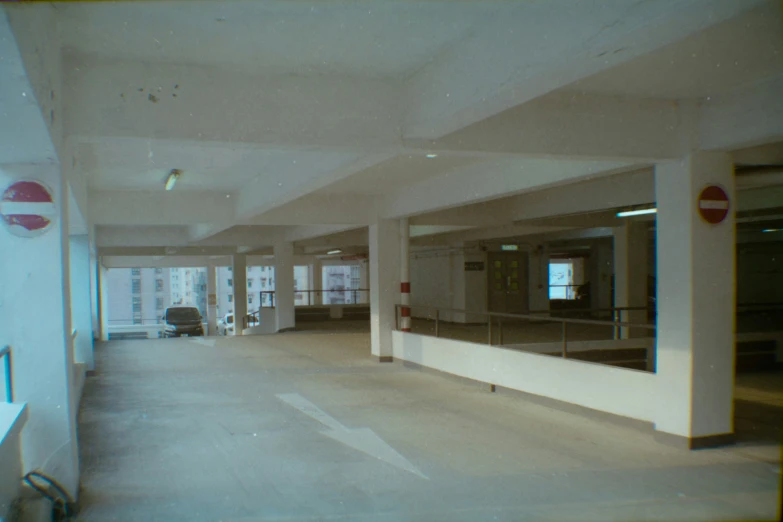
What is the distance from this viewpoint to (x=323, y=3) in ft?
10.8

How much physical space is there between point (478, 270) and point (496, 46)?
14.9 meters

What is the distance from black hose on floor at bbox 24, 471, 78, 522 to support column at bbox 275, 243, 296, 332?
14.0 metres

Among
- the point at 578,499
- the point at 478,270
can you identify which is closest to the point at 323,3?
the point at 578,499

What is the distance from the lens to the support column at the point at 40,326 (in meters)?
4.24

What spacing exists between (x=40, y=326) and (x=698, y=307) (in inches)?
209

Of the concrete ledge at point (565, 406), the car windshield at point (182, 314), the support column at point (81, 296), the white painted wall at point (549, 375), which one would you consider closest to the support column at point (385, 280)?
the white painted wall at point (549, 375)

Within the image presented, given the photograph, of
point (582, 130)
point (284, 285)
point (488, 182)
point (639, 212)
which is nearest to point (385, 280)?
point (488, 182)

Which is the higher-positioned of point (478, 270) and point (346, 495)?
point (478, 270)

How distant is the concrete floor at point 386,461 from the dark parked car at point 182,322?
18.9 m

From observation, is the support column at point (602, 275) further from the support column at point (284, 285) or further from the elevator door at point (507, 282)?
the support column at point (284, 285)

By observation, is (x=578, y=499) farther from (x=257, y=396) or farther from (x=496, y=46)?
(x=257, y=396)

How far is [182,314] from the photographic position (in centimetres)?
2827

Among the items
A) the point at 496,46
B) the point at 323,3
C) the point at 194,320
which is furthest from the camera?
the point at 194,320

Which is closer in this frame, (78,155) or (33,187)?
(33,187)
